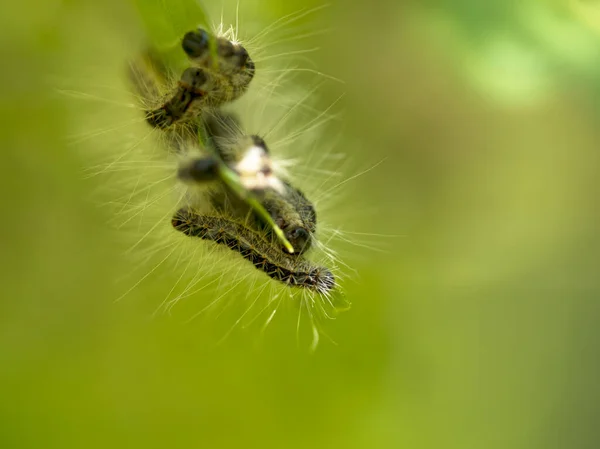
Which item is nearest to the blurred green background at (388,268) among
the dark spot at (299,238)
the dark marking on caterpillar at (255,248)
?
the dark marking on caterpillar at (255,248)

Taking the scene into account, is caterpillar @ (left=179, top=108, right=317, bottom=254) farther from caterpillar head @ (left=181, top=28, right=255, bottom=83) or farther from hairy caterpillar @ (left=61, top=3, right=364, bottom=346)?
caterpillar head @ (left=181, top=28, right=255, bottom=83)

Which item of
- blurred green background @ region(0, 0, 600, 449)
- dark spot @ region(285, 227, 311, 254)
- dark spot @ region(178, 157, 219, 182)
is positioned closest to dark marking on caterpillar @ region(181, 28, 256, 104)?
dark spot @ region(178, 157, 219, 182)

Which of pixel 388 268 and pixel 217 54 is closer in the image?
pixel 217 54

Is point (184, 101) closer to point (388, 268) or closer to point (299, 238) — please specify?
point (299, 238)

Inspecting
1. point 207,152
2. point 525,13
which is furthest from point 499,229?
point 207,152

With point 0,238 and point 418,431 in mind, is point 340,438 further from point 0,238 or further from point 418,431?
point 0,238

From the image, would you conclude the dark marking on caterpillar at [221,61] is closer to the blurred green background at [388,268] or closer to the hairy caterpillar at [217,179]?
the hairy caterpillar at [217,179]

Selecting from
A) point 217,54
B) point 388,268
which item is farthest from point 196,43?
point 388,268
